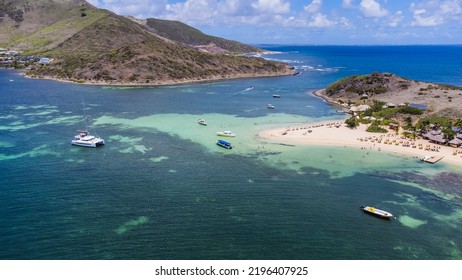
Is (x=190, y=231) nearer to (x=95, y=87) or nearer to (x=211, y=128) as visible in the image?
(x=211, y=128)

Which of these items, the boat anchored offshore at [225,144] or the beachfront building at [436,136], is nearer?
the boat anchored offshore at [225,144]

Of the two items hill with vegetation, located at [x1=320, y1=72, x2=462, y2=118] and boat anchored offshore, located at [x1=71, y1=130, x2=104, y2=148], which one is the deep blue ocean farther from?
hill with vegetation, located at [x1=320, y1=72, x2=462, y2=118]

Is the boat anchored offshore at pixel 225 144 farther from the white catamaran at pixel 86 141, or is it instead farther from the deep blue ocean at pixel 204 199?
the white catamaran at pixel 86 141

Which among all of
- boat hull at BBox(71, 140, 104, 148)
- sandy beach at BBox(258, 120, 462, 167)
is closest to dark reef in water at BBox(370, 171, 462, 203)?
sandy beach at BBox(258, 120, 462, 167)

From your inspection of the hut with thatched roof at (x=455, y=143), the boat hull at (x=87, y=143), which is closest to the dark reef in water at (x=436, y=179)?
the hut with thatched roof at (x=455, y=143)

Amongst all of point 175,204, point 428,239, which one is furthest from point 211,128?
point 428,239
